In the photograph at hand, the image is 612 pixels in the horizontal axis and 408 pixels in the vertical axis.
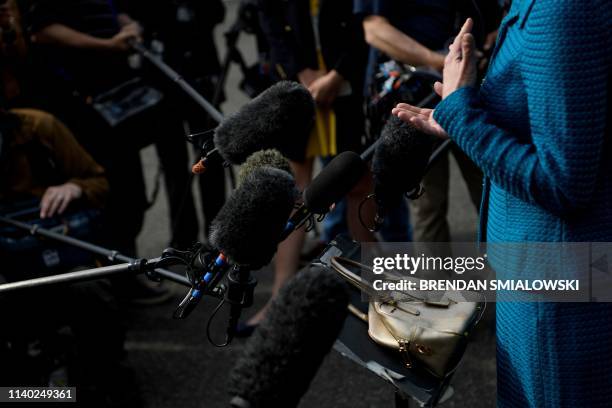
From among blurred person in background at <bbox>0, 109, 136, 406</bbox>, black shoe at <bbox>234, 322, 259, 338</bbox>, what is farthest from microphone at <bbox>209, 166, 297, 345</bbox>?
black shoe at <bbox>234, 322, 259, 338</bbox>

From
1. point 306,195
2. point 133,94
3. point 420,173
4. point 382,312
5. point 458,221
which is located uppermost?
point 306,195

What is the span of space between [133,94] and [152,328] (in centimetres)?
106

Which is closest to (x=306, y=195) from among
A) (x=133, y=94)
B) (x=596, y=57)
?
(x=596, y=57)

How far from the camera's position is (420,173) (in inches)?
72.8

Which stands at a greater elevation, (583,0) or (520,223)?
(583,0)

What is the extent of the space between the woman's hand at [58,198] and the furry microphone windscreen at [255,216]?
137 centimetres

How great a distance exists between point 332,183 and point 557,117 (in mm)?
455

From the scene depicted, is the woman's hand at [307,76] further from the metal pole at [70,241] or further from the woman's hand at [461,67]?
the woman's hand at [461,67]

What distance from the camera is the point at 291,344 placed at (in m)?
1.29

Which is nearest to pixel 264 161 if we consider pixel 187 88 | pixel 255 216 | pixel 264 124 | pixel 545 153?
pixel 264 124

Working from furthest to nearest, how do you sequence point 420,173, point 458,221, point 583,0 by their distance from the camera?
point 458,221 < point 420,173 < point 583,0

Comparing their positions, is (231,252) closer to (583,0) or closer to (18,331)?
(583,0)

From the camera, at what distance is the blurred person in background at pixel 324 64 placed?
3006 millimetres

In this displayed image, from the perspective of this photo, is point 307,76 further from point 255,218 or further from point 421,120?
point 255,218
